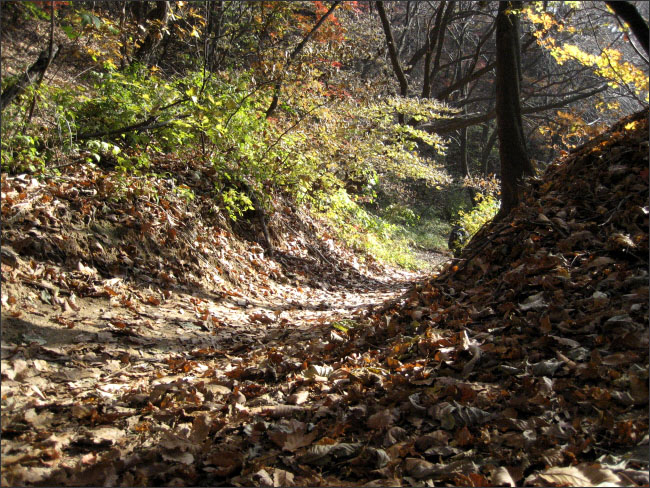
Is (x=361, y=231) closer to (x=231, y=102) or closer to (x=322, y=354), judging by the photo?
(x=231, y=102)

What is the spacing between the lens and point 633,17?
396 cm

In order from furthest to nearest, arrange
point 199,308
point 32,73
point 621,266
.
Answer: point 199,308 → point 32,73 → point 621,266

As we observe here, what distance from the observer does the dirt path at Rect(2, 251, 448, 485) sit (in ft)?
7.71

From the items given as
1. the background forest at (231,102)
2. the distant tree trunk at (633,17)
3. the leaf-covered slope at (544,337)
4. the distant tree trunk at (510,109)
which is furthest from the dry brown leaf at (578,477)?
the distant tree trunk at (510,109)

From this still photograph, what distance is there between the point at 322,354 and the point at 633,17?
390 centimetres

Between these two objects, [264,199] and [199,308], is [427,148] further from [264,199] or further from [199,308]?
[199,308]

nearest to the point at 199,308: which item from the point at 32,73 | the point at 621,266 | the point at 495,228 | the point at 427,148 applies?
the point at 32,73

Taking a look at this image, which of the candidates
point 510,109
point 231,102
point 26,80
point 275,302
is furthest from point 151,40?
point 510,109

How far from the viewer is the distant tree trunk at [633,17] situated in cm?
392

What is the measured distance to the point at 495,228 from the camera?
17.8 feet

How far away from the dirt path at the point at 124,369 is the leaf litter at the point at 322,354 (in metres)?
0.02

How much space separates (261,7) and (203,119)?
10.5ft

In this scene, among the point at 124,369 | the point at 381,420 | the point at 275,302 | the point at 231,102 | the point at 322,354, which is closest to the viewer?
the point at 381,420

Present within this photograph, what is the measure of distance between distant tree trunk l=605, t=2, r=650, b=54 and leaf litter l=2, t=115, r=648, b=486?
113 centimetres
